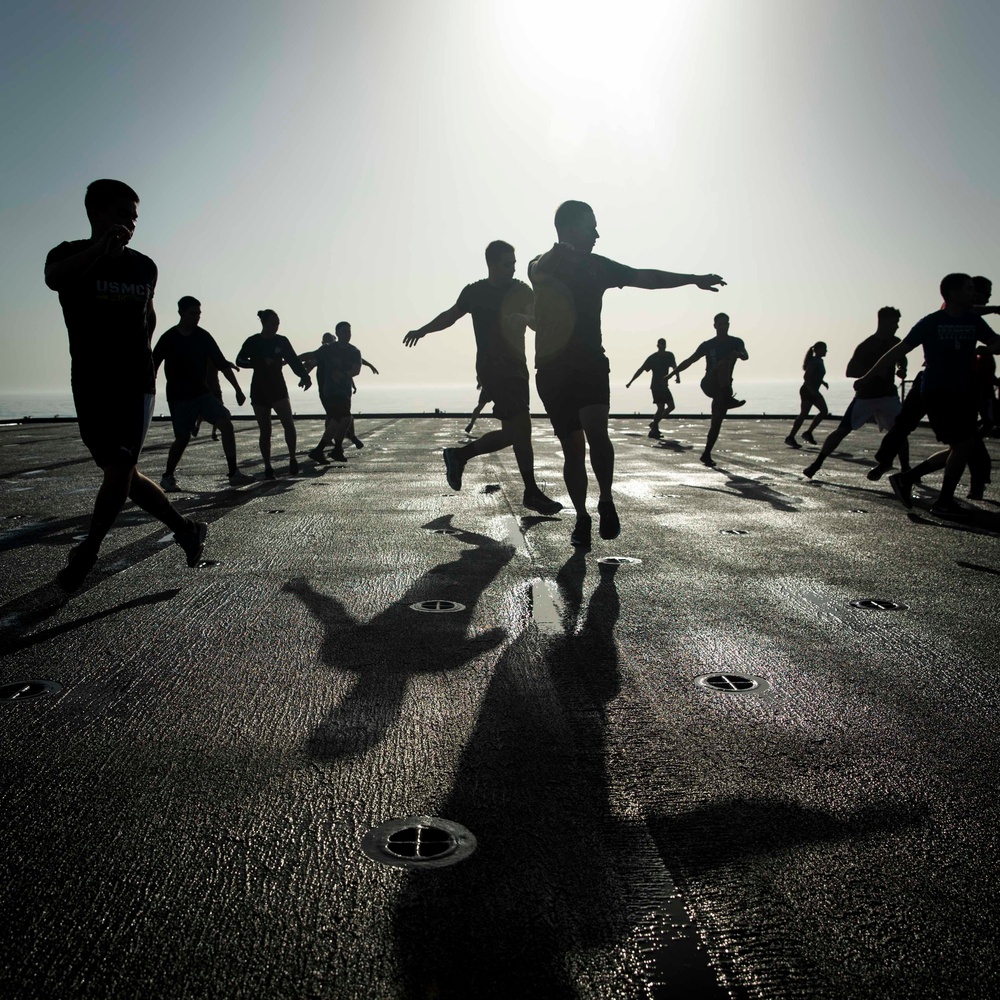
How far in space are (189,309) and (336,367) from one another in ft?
13.7

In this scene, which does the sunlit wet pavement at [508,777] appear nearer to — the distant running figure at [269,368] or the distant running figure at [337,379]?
the distant running figure at [269,368]

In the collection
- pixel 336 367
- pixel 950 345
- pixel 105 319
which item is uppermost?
pixel 105 319

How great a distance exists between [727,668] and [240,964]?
2.28 metres

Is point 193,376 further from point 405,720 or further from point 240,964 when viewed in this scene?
point 240,964

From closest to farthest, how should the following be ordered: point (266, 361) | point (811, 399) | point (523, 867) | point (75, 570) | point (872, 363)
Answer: point (523, 867) < point (75, 570) < point (872, 363) < point (266, 361) < point (811, 399)

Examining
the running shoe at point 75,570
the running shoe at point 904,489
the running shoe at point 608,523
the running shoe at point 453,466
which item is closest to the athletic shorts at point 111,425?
the running shoe at point 75,570

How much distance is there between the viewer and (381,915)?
1.80 m

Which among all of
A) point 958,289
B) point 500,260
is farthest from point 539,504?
point 958,289

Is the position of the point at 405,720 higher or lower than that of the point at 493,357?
lower

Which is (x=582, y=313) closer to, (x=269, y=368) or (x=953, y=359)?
(x=953, y=359)

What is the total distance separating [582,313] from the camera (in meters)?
6.38

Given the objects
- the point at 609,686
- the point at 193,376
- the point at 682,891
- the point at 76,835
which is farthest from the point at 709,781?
the point at 193,376

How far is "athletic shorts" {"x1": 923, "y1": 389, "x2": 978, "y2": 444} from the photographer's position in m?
7.72

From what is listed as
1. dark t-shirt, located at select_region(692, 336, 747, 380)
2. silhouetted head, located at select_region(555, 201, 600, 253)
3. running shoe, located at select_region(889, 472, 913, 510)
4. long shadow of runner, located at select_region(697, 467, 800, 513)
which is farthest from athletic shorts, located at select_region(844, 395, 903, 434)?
silhouetted head, located at select_region(555, 201, 600, 253)
